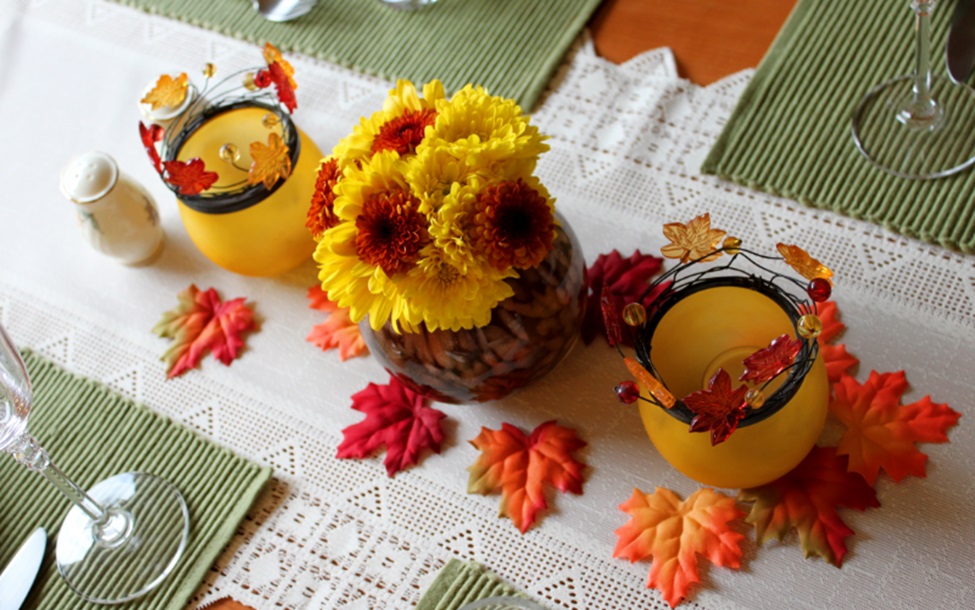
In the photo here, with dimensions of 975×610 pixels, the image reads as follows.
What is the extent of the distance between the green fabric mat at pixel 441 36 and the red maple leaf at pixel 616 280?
0.67ft

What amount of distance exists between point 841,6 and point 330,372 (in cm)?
59

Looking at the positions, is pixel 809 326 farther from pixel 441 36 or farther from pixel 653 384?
pixel 441 36

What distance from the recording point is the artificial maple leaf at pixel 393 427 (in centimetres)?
73

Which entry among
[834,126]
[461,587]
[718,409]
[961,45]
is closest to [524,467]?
[461,587]

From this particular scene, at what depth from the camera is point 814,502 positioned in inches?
25.8

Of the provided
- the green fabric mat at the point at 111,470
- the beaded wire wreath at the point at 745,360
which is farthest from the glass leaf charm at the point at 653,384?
the green fabric mat at the point at 111,470

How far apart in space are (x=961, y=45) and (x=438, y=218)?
55 cm

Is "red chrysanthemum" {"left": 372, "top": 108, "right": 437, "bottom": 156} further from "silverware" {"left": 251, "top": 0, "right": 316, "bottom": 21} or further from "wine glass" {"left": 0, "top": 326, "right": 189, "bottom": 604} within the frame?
"silverware" {"left": 251, "top": 0, "right": 316, "bottom": 21}

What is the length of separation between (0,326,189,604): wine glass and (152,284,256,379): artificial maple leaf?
0.11 meters

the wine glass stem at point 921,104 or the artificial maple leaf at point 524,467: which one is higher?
the wine glass stem at point 921,104

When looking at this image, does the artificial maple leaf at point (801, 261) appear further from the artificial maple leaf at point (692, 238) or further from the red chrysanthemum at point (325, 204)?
the red chrysanthemum at point (325, 204)

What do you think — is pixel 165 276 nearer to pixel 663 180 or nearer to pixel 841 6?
pixel 663 180

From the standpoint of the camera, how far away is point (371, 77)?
0.96 meters

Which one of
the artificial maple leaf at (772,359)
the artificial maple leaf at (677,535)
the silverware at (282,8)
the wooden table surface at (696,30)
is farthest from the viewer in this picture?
the silverware at (282,8)
